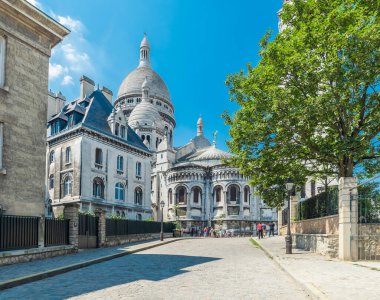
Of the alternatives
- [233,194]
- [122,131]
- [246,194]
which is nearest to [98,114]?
[122,131]

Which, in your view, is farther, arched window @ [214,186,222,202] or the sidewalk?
arched window @ [214,186,222,202]

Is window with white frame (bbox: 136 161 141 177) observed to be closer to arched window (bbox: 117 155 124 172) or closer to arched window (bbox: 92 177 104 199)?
arched window (bbox: 117 155 124 172)

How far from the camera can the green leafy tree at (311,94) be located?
1540 cm

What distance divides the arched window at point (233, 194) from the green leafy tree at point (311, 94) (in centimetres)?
3915

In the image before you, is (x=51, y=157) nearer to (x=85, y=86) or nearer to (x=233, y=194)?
(x=85, y=86)

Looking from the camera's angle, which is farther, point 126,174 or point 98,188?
point 126,174

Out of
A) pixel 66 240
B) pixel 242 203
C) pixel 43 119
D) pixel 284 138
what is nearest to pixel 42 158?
pixel 43 119

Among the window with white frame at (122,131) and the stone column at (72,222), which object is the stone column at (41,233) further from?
the window with white frame at (122,131)

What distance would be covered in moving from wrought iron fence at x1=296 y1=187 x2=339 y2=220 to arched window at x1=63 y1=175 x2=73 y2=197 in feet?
73.4

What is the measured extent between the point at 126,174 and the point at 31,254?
27.1 m

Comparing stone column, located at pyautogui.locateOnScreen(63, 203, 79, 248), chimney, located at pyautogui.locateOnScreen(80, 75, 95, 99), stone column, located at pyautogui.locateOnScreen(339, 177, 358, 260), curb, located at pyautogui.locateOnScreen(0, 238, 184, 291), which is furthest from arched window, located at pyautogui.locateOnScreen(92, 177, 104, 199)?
stone column, located at pyautogui.locateOnScreen(339, 177, 358, 260)

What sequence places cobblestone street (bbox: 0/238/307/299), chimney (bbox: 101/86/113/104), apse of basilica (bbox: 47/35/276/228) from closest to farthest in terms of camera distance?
cobblestone street (bbox: 0/238/307/299) < apse of basilica (bbox: 47/35/276/228) < chimney (bbox: 101/86/113/104)

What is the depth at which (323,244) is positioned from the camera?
17.0 meters

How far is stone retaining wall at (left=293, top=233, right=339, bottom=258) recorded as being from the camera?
52.5ft
